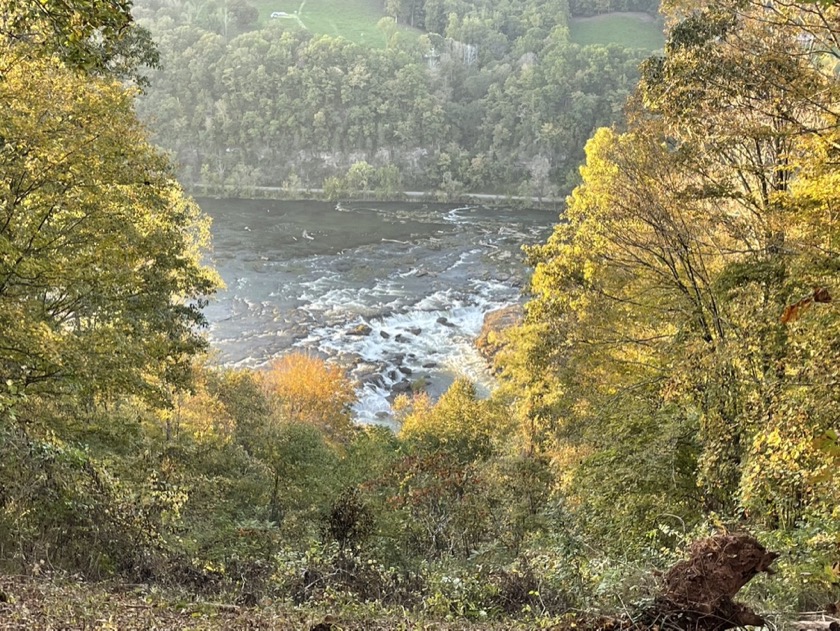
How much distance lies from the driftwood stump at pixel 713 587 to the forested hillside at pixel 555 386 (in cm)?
2

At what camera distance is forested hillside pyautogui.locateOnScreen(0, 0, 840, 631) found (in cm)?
489

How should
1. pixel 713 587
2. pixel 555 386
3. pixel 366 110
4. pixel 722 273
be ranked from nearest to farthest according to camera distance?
pixel 713 587
pixel 722 273
pixel 555 386
pixel 366 110

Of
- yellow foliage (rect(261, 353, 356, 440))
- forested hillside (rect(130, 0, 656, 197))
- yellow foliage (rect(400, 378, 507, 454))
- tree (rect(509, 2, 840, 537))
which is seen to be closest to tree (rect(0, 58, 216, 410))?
tree (rect(509, 2, 840, 537))

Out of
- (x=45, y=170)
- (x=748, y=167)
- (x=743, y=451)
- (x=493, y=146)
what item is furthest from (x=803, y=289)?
(x=493, y=146)

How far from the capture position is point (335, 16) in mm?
141375

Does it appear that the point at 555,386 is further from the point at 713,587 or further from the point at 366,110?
the point at 366,110

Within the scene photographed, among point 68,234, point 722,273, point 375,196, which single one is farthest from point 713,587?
point 375,196

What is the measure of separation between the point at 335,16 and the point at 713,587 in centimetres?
15741

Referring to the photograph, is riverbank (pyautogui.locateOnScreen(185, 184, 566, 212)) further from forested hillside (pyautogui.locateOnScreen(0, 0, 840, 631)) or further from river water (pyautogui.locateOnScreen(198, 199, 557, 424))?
forested hillside (pyautogui.locateOnScreen(0, 0, 840, 631))

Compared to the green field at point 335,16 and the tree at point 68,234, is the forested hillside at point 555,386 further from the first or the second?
the green field at point 335,16

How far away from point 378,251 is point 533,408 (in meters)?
42.4

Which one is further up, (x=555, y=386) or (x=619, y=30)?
(x=619, y=30)

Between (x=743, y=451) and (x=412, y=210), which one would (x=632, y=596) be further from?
(x=412, y=210)

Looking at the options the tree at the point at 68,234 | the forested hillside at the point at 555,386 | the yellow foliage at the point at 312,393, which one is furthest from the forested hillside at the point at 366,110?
the tree at the point at 68,234
